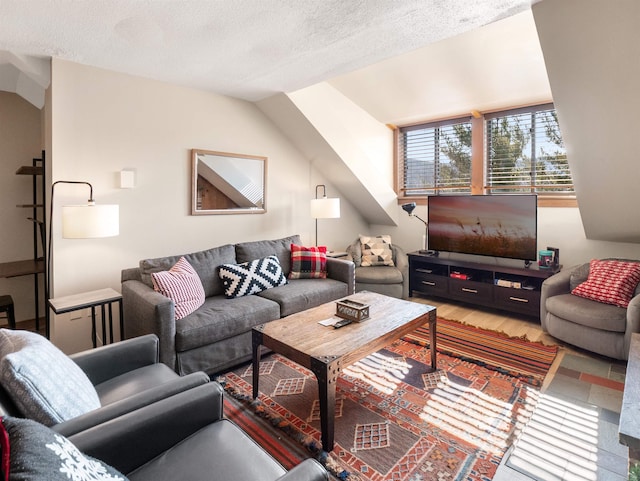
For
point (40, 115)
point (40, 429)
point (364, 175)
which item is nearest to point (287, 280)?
point (364, 175)

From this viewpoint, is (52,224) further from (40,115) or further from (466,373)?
(466,373)

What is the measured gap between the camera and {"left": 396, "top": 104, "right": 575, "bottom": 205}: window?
3.99 metres

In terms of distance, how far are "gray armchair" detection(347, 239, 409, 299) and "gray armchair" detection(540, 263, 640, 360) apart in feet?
4.93

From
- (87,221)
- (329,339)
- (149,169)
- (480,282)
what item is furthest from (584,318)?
(149,169)

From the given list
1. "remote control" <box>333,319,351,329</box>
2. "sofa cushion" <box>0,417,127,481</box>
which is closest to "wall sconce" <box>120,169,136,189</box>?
"remote control" <box>333,319,351,329</box>

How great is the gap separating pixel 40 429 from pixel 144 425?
1.43ft

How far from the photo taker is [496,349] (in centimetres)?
308

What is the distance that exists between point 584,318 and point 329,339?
2220 mm

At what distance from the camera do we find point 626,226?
10.8 ft

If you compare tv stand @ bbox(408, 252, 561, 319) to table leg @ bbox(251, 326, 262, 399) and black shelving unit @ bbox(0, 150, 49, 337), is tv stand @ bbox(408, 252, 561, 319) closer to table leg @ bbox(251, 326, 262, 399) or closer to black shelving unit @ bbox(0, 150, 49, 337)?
table leg @ bbox(251, 326, 262, 399)

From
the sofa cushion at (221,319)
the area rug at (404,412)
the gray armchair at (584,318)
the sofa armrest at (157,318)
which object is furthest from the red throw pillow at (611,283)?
the sofa armrest at (157,318)

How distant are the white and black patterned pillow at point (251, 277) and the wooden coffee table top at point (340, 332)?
80cm

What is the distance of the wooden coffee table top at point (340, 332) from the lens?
2.02 meters

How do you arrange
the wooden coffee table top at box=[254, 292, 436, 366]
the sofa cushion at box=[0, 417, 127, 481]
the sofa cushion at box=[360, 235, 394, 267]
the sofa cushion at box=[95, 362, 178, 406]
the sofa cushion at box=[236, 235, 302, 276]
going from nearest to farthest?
1. the sofa cushion at box=[0, 417, 127, 481]
2. the sofa cushion at box=[95, 362, 178, 406]
3. the wooden coffee table top at box=[254, 292, 436, 366]
4. the sofa cushion at box=[236, 235, 302, 276]
5. the sofa cushion at box=[360, 235, 394, 267]
